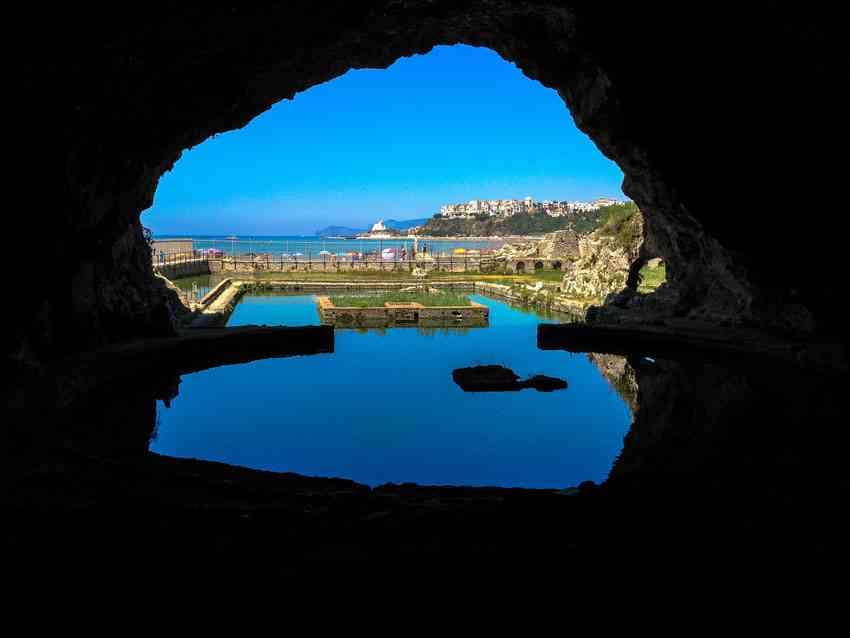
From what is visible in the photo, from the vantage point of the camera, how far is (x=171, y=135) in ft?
46.0

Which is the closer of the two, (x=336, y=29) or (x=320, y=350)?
(x=336, y=29)

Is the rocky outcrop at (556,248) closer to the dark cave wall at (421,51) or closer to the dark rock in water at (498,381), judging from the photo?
the dark cave wall at (421,51)

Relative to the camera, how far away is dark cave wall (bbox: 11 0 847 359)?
766 cm

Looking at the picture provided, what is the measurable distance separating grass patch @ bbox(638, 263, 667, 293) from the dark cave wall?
15.1 meters

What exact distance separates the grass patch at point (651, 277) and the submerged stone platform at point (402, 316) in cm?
1123

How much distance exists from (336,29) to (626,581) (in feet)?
38.9

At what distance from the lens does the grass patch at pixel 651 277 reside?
33134 millimetres

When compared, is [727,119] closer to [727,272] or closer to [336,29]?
[336,29]

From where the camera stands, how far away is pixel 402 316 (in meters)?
26.1

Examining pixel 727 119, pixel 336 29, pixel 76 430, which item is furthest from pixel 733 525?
pixel 336 29

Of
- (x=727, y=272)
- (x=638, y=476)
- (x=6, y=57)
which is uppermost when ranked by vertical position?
(x=6, y=57)

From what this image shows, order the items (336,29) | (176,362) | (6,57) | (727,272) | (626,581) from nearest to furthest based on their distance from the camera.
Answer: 1. (626,581)
2. (6,57)
3. (336,29)
4. (176,362)
5. (727,272)

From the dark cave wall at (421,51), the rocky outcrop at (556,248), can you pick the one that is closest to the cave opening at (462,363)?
the dark cave wall at (421,51)

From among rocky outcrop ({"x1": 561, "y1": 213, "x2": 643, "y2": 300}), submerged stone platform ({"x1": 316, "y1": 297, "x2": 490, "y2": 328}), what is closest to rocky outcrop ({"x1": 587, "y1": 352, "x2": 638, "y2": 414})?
submerged stone platform ({"x1": 316, "y1": 297, "x2": 490, "y2": 328})
